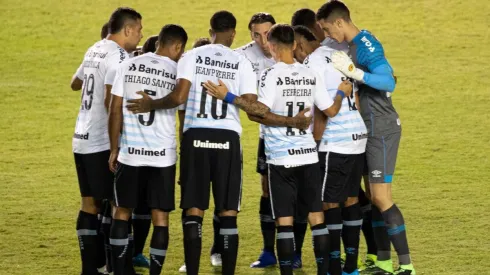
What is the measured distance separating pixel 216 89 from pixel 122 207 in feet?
3.75

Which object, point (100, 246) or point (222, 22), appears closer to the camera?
point (222, 22)

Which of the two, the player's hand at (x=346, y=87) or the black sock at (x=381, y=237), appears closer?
the player's hand at (x=346, y=87)

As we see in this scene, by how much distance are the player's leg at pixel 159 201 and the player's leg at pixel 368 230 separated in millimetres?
1949

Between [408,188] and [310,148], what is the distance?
4.29 metres

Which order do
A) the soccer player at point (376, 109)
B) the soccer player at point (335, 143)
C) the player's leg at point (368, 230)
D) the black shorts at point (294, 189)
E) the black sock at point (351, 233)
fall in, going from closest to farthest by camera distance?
the black shorts at point (294, 189) < the soccer player at point (335, 143) < the soccer player at point (376, 109) < the black sock at point (351, 233) < the player's leg at point (368, 230)

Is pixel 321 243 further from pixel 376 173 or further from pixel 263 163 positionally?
pixel 263 163

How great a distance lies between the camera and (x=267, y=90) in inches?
328

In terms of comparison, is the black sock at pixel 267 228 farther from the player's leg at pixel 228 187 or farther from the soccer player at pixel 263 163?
the player's leg at pixel 228 187

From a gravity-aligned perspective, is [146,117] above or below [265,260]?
above

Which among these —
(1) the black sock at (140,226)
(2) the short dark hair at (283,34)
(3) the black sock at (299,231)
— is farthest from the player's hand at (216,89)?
(3) the black sock at (299,231)

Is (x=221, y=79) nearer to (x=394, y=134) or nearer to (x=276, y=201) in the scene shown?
(x=276, y=201)

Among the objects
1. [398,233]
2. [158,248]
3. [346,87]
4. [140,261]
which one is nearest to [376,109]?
[346,87]

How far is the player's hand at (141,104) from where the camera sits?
27.4ft

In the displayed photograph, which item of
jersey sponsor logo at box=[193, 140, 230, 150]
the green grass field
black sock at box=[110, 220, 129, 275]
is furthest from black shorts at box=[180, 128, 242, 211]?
the green grass field
